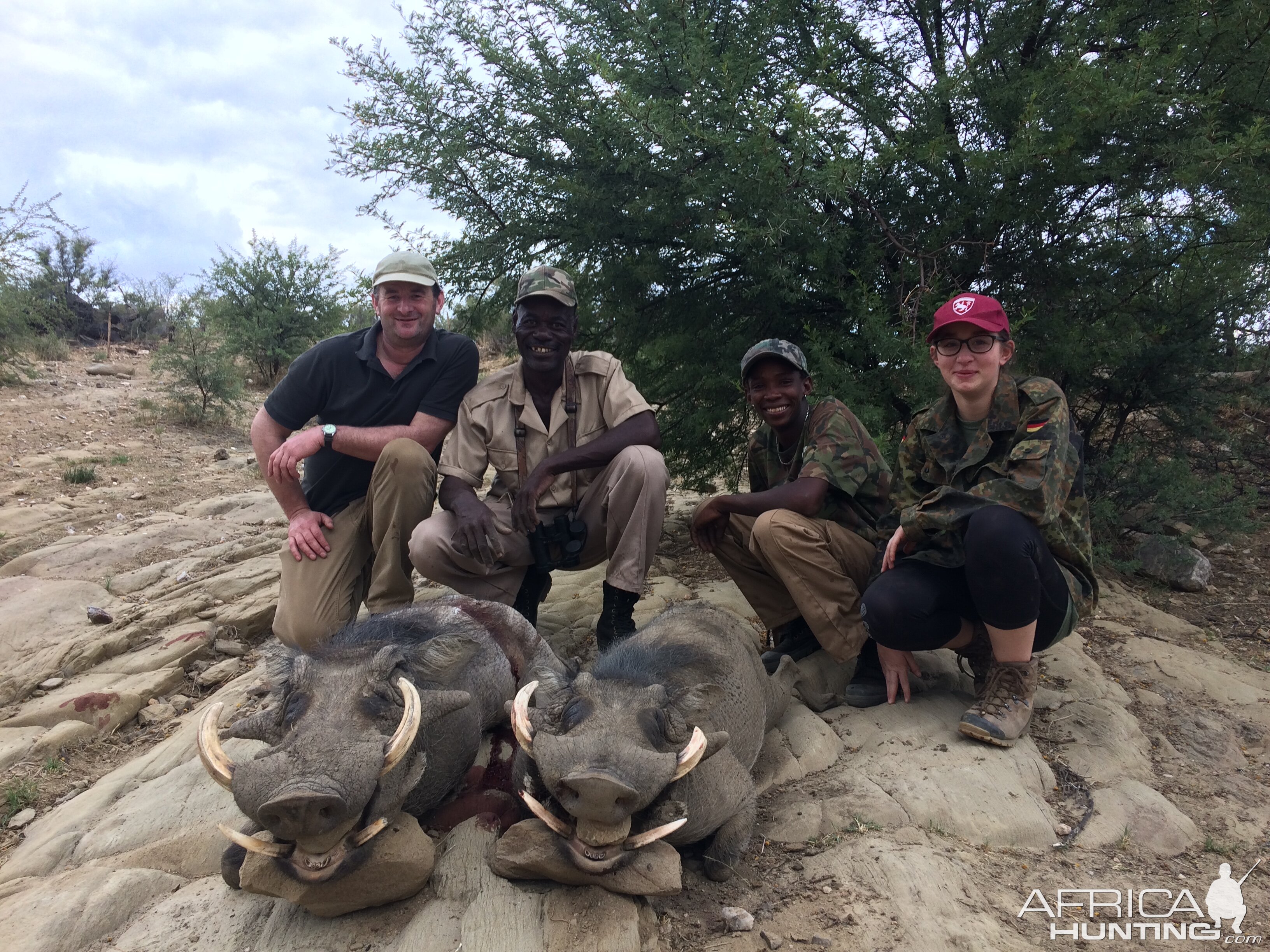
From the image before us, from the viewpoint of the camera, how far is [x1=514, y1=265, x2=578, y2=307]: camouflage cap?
4297 mm

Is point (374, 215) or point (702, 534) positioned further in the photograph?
point (374, 215)

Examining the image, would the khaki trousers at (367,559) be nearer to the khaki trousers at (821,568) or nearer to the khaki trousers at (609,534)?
the khaki trousers at (609,534)

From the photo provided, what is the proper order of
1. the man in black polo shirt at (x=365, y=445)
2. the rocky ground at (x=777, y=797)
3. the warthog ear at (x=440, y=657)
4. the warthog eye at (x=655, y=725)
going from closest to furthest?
the rocky ground at (x=777, y=797), the warthog eye at (x=655, y=725), the warthog ear at (x=440, y=657), the man in black polo shirt at (x=365, y=445)

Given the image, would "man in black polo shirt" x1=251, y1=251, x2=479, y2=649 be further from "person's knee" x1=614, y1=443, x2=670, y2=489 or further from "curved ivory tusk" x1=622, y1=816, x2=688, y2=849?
"curved ivory tusk" x1=622, y1=816, x2=688, y2=849

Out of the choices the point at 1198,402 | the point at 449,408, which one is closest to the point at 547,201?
the point at 449,408

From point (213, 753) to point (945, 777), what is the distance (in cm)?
258

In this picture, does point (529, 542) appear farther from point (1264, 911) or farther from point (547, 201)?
point (1264, 911)

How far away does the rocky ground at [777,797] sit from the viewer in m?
2.52

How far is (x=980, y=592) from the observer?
11.0 feet

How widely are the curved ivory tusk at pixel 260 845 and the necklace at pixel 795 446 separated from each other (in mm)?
2985

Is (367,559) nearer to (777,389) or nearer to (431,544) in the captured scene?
(431,544)

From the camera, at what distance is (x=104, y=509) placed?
796 cm

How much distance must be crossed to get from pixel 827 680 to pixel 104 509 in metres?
7.18

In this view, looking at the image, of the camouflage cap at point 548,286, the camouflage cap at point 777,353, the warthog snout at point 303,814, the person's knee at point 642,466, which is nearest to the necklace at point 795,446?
the camouflage cap at point 777,353
